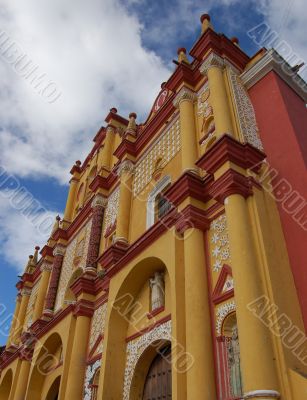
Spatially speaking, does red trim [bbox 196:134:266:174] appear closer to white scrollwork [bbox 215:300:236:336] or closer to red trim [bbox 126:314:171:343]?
white scrollwork [bbox 215:300:236:336]

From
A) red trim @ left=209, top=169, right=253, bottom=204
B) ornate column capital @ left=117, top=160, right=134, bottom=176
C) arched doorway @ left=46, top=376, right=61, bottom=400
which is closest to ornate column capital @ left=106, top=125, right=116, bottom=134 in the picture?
ornate column capital @ left=117, top=160, right=134, bottom=176

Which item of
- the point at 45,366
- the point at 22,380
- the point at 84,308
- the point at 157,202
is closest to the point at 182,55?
the point at 157,202

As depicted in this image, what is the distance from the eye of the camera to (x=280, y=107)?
834 cm

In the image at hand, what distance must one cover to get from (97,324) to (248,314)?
5961 mm

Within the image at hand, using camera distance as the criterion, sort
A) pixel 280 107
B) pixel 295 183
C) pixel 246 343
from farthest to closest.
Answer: pixel 280 107 < pixel 295 183 < pixel 246 343

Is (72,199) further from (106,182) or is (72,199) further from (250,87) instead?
(250,87)

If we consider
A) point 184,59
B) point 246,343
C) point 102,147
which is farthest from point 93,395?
point 102,147

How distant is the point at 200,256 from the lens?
7.07 metres

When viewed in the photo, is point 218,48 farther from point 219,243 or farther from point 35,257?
point 35,257

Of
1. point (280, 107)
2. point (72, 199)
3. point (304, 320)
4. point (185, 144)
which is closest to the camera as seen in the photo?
point (304, 320)

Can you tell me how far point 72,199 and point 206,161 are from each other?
455 inches

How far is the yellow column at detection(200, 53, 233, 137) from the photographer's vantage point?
800cm

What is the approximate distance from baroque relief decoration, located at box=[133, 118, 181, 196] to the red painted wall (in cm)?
216

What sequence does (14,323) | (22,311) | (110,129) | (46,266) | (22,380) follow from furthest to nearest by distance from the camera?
(14,323)
(22,311)
(46,266)
(110,129)
(22,380)
